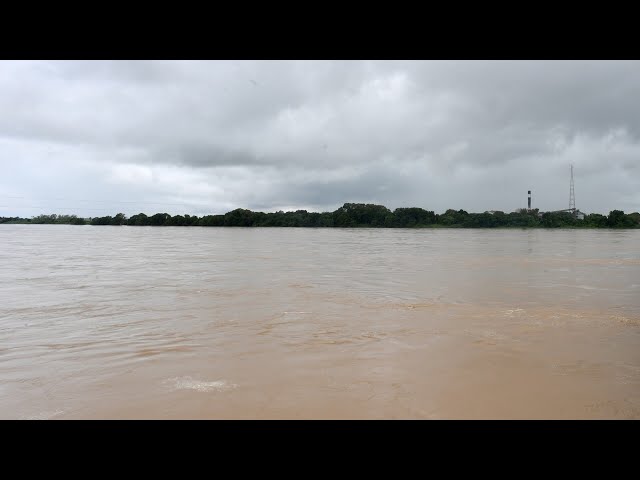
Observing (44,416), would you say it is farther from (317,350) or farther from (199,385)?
(317,350)

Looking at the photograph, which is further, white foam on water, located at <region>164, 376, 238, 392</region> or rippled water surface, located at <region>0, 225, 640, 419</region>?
white foam on water, located at <region>164, 376, 238, 392</region>

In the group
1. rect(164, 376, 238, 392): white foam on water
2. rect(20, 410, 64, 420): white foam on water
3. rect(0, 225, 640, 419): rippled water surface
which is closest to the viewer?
rect(20, 410, 64, 420): white foam on water

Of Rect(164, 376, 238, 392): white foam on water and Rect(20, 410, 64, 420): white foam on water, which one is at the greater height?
Rect(164, 376, 238, 392): white foam on water

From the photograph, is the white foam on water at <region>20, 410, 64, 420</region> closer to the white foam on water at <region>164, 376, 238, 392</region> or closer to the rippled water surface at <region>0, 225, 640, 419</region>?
the rippled water surface at <region>0, 225, 640, 419</region>

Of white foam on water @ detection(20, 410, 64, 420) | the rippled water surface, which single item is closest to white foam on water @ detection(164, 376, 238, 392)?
the rippled water surface

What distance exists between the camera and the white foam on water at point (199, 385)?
349 centimetres

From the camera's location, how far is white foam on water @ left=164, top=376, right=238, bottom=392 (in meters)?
3.49

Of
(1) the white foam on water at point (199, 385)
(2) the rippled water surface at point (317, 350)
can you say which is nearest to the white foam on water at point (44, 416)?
(2) the rippled water surface at point (317, 350)

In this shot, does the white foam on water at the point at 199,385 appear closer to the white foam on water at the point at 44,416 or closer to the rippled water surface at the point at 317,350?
the rippled water surface at the point at 317,350

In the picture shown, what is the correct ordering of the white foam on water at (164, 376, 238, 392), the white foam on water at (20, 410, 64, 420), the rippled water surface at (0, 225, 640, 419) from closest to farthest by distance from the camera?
the white foam on water at (20, 410, 64, 420), the rippled water surface at (0, 225, 640, 419), the white foam on water at (164, 376, 238, 392)

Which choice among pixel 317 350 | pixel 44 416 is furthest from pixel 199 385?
pixel 317 350
